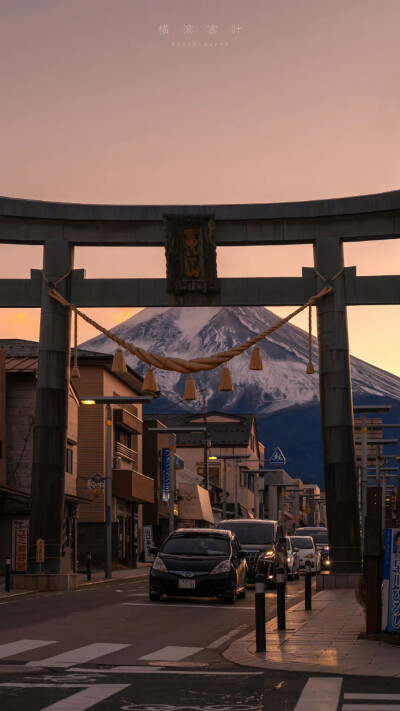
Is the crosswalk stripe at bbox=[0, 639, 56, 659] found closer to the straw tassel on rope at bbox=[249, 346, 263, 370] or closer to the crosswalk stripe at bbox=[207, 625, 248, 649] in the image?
the crosswalk stripe at bbox=[207, 625, 248, 649]

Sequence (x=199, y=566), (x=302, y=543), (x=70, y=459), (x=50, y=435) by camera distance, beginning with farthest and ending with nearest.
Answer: (x=70, y=459), (x=302, y=543), (x=50, y=435), (x=199, y=566)

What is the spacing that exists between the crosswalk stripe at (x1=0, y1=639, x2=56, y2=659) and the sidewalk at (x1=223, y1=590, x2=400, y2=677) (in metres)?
2.59

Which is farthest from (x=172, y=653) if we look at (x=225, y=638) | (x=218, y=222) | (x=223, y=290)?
(x=218, y=222)

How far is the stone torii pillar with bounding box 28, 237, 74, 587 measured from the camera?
99.0 feet

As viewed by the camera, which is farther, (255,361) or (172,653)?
(255,361)

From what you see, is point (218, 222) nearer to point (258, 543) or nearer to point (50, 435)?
point (50, 435)

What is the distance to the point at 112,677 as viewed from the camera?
36.3ft

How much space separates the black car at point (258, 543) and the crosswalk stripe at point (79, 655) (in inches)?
703

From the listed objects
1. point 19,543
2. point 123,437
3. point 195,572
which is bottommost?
point 195,572

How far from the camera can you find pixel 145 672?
1160cm

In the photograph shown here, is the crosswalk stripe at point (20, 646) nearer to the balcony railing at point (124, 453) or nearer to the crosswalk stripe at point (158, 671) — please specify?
the crosswalk stripe at point (158, 671)

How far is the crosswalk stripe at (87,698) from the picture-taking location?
8.86 metres

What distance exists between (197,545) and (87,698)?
16804 mm

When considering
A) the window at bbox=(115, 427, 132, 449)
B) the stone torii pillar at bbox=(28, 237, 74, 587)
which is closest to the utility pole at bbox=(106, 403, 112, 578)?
the stone torii pillar at bbox=(28, 237, 74, 587)
